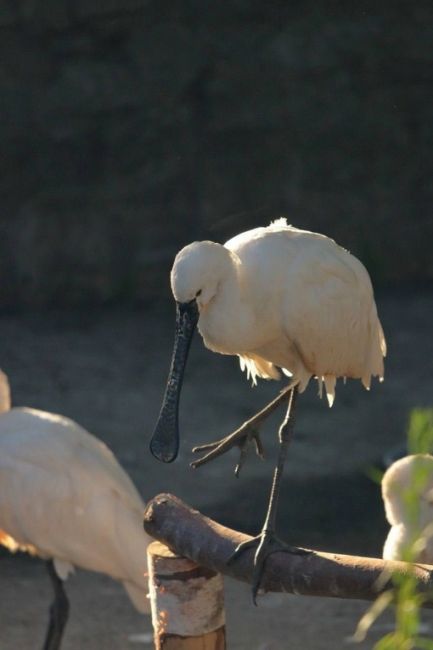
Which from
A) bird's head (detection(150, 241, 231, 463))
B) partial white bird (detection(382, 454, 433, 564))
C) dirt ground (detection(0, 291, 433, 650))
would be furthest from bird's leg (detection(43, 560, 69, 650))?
bird's head (detection(150, 241, 231, 463))

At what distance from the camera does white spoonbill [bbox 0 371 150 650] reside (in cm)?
534

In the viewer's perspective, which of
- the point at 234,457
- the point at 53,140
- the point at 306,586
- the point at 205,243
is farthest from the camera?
the point at 53,140

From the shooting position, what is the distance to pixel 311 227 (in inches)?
365

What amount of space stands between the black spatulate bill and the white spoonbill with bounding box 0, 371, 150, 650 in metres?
1.02

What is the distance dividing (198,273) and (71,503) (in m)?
1.71

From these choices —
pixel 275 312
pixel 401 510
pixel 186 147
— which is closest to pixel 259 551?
pixel 275 312

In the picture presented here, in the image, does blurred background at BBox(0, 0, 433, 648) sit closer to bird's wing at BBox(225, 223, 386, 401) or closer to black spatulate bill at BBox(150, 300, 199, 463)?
bird's wing at BBox(225, 223, 386, 401)

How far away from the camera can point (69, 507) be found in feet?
17.7

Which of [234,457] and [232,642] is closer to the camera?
[232,642]

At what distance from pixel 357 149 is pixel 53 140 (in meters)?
1.81

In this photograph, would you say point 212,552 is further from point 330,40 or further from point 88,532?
point 330,40

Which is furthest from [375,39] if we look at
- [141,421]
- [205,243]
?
[205,243]

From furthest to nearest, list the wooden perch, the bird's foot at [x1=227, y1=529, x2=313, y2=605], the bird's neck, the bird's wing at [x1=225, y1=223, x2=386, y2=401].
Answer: the bird's wing at [x1=225, y1=223, x2=386, y2=401] < the bird's neck < the bird's foot at [x1=227, y1=529, x2=313, y2=605] < the wooden perch

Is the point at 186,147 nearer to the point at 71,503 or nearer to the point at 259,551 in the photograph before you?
the point at 71,503
